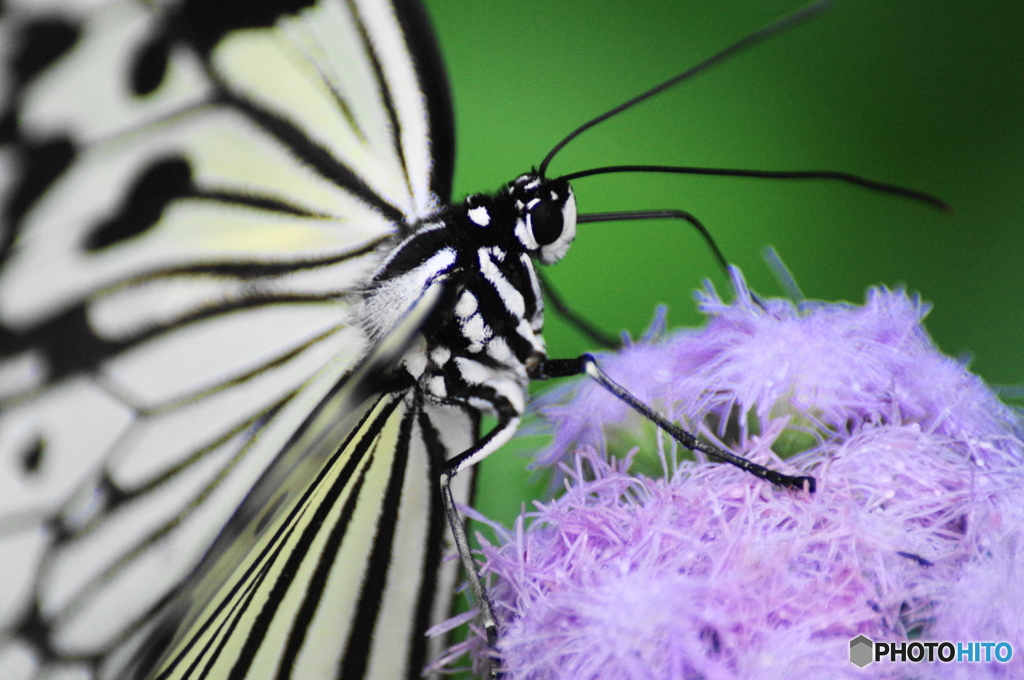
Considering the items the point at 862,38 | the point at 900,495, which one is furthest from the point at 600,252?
the point at 900,495

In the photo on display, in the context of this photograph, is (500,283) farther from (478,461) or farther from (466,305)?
(478,461)

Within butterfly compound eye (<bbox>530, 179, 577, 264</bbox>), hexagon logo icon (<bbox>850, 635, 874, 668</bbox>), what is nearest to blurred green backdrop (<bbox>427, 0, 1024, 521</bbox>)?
butterfly compound eye (<bbox>530, 179, 577, 264</bbox>)

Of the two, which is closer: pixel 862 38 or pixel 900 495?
pixel 900 495

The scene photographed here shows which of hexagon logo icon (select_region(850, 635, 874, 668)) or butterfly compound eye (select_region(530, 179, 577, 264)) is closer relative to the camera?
hexagon logo icon (select_region(850, 635, 874, 668))

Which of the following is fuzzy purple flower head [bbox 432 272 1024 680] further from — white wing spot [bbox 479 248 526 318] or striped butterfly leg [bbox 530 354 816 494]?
white wing spot [bbox 479 248 526 318]

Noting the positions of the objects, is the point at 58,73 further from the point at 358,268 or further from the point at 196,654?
the point at 196,654

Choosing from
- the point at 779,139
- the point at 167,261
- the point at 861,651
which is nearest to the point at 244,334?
the point at 167,261

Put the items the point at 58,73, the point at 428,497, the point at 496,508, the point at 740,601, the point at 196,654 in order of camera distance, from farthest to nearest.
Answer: the point at 496,508 → the point at 428,497 → the point at 196,654 → the point at 58,73 → the point at 740,601
